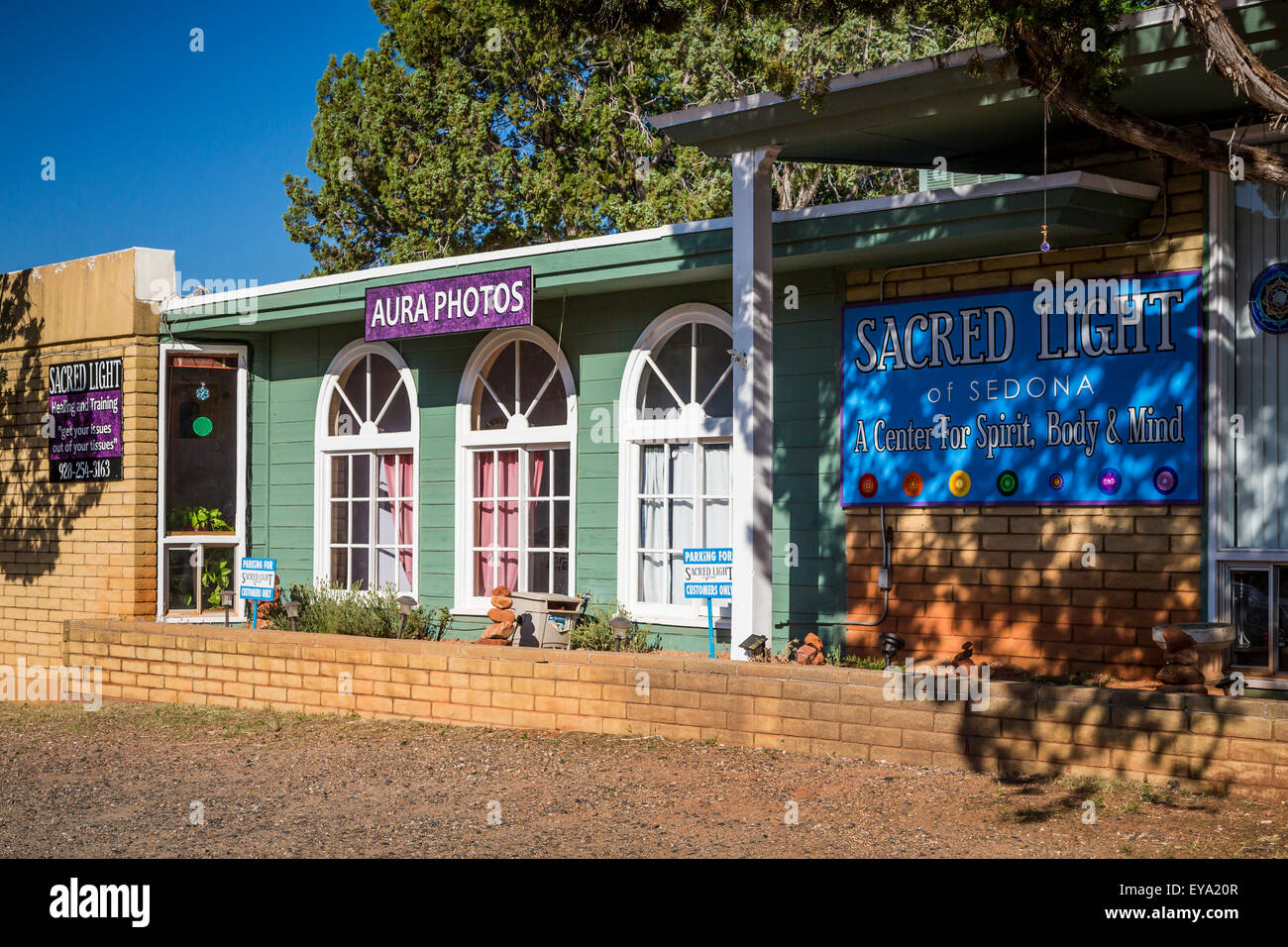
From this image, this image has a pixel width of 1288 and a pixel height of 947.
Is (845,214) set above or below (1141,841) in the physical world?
above

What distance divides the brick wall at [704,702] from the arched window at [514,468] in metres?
2.13

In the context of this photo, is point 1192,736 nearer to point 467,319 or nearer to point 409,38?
point 467,319

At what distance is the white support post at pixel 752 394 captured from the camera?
358 inches

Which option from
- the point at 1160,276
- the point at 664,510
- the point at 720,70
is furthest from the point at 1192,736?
the point at 720,70

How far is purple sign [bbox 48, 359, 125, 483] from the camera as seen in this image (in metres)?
13.7

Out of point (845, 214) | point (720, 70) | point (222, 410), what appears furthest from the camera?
point (720, 70)

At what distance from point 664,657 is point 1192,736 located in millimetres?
3459

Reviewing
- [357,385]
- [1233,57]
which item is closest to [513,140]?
[357,385]

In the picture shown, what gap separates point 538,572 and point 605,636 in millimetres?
1395

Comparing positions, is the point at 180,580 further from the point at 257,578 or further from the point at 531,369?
the point at 531,369

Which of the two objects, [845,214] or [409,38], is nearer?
[845,214]

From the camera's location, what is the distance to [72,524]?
14094mm

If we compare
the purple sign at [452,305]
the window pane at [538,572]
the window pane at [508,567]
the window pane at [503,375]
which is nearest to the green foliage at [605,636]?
A: the window pane at [538,572]

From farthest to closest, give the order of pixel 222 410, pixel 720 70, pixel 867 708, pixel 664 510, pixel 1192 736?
pixel 720 70, pixel 222 410, pixel 664 510, pixel 867 708, pixel 1192 736
